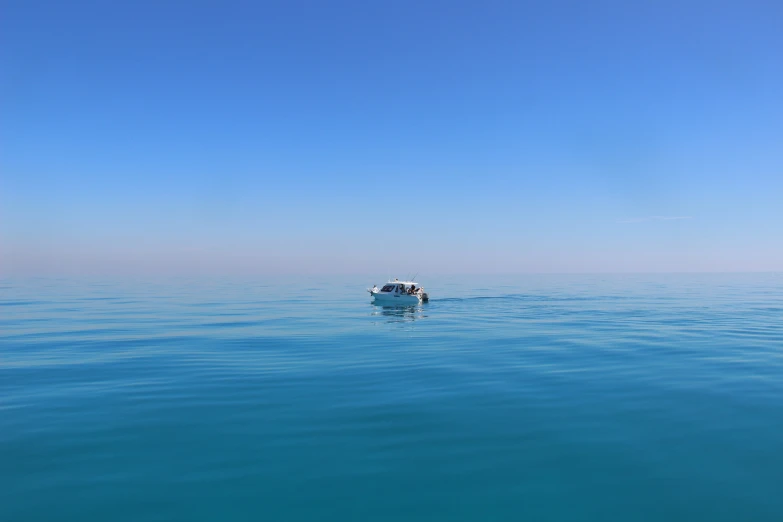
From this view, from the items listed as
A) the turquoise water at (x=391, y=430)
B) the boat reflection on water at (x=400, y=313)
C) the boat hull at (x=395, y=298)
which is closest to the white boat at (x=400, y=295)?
the boat hull at (x=395, y=298)

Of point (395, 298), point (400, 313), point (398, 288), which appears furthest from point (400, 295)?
point (400, 313)

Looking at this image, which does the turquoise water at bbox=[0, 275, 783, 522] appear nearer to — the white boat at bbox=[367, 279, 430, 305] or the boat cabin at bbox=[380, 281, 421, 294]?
the white boat at bbox=[367, 279, 430, 305]

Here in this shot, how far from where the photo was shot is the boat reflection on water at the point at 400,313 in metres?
51.0

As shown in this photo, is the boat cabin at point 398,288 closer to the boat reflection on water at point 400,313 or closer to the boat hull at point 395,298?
the boat hull at point 395,298

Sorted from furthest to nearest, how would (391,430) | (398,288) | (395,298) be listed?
(398,288)
(395,298)
(391,430)

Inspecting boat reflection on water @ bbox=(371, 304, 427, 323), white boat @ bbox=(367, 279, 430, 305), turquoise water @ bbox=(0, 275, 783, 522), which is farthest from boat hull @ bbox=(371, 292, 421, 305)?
turquoise water @ bbox=(0, 275, 783, 522)

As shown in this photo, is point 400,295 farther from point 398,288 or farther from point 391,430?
point 391,430

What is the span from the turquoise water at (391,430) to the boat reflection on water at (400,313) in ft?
59.4

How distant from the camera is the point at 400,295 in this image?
69.2 metres

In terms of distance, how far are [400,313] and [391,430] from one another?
43059mm

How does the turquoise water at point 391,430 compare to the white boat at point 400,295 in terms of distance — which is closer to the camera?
the turquoise water at point 391,430

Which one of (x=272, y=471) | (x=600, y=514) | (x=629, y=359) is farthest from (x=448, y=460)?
(x=629, y=359)

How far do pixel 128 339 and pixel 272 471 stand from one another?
2765 centimetres

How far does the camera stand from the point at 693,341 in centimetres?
3312
